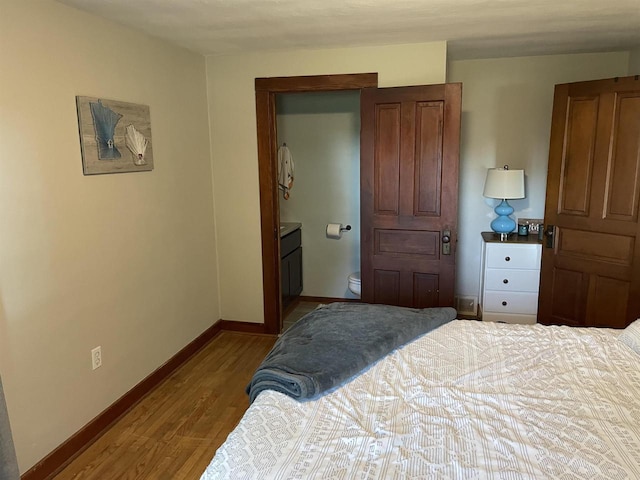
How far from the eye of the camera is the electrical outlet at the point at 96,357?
2535 millimetres

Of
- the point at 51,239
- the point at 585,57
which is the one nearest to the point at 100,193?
→ the point at 51,239

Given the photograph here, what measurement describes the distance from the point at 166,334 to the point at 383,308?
1712 millimetres

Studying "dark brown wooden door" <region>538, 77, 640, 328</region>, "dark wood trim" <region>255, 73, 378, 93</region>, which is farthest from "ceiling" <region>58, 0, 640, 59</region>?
"dark brown wooden door" <region>538, 77, 640, 328</region>

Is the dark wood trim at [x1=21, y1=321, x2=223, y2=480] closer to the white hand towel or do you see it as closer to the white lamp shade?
the white hand towel

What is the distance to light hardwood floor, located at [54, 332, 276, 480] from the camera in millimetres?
2299

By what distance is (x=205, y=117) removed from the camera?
12.1 feet

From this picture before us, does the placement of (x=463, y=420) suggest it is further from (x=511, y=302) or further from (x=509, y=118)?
(x=509, y=118)

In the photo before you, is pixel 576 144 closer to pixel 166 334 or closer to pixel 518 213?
pixel 518 213

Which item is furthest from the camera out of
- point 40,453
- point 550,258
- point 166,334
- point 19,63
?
point 550,258

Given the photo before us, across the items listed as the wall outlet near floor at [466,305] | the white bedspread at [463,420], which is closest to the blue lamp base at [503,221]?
the wall outlet near floor at [466,305]

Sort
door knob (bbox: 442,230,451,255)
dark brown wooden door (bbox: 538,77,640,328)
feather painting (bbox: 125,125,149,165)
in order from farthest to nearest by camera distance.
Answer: door knob (bbox: 442,230,451,255) → dark brown wooden door (bbox: 538,77,640,328) → feather painting (bbox: 125,125,149,165)

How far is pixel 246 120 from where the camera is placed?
3656 mm

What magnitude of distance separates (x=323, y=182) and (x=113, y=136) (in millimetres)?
2343

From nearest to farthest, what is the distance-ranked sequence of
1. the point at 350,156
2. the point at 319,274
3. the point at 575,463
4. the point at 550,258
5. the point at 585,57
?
the point at 575,463
the point at 550,258
the point at 585,57
the point at 350,156
the point at 319,274
